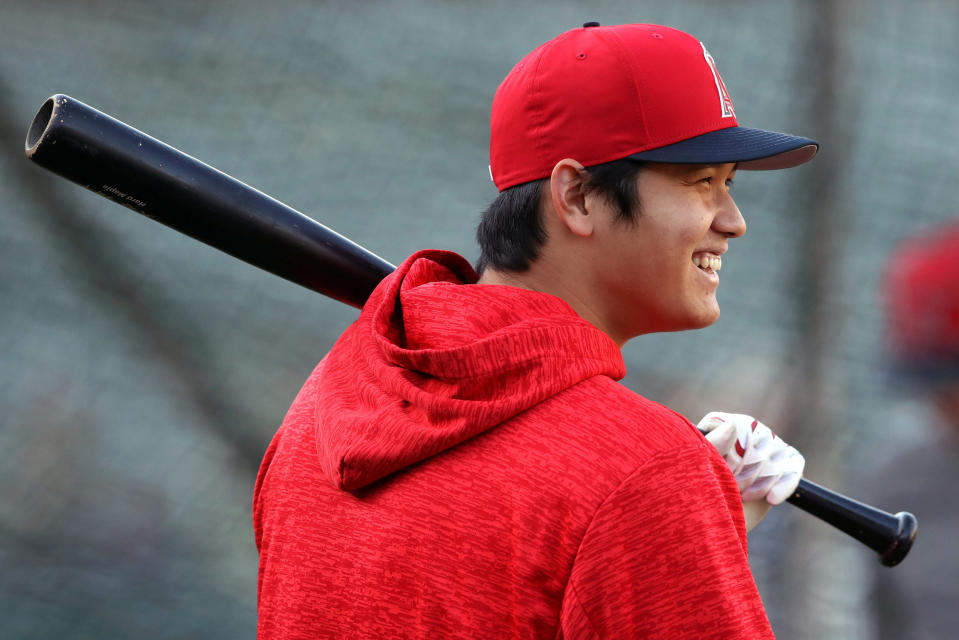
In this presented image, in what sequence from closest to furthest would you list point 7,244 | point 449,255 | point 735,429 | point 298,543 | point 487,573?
point 487,573, point 298,543, point 449,255, point 735,429, point 7,244

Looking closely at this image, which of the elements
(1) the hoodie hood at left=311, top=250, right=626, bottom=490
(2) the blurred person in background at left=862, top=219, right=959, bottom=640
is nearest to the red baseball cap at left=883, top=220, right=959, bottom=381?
(2) the blurred person in background at left=862, top=219, right=959, bottom=640

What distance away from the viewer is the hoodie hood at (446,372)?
898mm

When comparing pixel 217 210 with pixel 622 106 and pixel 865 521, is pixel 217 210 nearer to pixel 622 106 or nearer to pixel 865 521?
pixel 622 106

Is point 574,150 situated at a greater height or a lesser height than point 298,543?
greater

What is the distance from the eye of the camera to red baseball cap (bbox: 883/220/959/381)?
89.5 inches

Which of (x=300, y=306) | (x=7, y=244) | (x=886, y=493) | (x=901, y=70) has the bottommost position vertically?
(x=886, y=493)

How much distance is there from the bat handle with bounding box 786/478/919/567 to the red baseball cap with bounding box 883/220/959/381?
2.82 feet

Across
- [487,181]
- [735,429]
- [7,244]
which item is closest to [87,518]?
[7,244]

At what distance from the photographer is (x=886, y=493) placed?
2.24 meters

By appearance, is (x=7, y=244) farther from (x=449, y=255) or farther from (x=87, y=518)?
(x=449, y=255)

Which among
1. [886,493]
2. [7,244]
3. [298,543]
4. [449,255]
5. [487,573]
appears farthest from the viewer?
[886,493]

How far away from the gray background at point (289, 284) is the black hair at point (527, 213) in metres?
1.05

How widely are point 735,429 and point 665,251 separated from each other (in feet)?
1.17

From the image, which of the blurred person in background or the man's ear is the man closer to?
the man's ear
